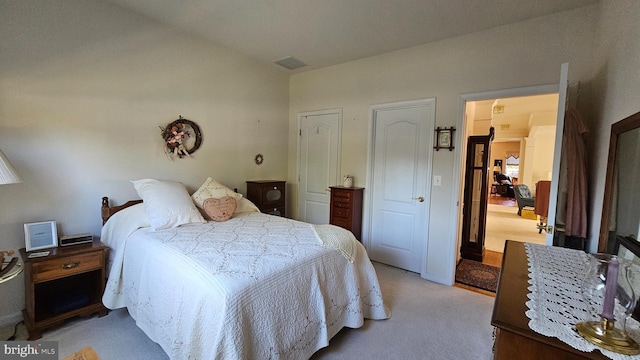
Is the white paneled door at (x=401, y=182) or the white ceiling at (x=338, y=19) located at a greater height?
the white ceiling at (x=338, y=19)

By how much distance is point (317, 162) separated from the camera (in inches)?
164

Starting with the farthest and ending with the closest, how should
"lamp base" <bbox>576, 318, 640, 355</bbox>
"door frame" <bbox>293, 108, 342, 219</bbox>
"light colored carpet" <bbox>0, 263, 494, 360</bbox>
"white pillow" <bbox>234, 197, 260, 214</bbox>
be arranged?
"door frame" <bbox>293, 108, 342, 219</bbox> < "white pillow" <bbox>234, 197, 260, 214</bbox> < "light colored carpet" <bbox>0, 263, 494, 360</bbox> < "lamp base" <bbox>576, 318, 640, 355</bbox>

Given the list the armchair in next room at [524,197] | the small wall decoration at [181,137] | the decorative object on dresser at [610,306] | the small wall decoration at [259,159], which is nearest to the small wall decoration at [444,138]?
the decorative object on dresser at [610,306]

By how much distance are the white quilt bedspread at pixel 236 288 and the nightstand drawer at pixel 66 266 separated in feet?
0.43

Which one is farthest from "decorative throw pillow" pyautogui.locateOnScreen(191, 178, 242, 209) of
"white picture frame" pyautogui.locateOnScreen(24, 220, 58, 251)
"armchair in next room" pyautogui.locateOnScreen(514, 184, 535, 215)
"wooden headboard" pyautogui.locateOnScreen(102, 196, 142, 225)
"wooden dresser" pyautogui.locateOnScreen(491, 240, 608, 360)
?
"armchair in next room" pyautogui.locateOnScreen(514, 184, 535, 215)

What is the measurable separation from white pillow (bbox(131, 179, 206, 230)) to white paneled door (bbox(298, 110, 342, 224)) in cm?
193

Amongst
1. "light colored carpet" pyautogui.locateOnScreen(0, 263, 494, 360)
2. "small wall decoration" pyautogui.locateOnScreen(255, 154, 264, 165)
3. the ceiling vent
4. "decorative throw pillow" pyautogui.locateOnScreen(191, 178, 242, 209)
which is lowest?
"light colored carpet" pyautogui.locateOnScreen(0, 263, 494, 360)

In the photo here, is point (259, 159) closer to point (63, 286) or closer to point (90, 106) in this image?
point (90, 106)

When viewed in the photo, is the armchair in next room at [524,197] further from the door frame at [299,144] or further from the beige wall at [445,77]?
the door frame at [299,144]

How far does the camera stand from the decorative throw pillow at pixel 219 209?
107 inches

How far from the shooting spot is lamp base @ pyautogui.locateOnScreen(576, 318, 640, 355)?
805mm

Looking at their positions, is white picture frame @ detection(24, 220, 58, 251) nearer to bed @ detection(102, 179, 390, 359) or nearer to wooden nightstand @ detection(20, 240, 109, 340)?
wooden nightstand @ detection(20, 240, 109, 340)

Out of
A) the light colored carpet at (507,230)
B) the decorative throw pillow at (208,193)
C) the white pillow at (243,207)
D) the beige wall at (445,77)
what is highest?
the beige wall at (445,77)

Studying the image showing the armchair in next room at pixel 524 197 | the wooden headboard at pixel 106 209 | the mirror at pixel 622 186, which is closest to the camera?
the mirror at pixel 622 186
